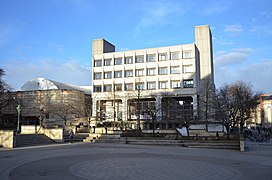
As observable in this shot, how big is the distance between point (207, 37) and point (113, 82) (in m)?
33.0

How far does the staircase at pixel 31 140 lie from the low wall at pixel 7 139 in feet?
5.81

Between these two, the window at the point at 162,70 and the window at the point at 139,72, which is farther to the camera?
the window at the point at 139,72

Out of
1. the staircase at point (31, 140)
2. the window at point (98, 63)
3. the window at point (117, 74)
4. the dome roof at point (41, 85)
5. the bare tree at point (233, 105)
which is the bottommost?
the staircase at point (31, 140)

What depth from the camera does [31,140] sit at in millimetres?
31812

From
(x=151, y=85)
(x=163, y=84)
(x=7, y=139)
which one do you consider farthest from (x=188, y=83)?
(x=7, y=139)

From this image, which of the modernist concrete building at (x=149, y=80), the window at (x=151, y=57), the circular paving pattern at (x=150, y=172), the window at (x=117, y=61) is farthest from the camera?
the window at (x=117, y=61)

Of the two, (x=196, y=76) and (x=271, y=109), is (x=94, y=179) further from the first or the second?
(x=271, y=109)

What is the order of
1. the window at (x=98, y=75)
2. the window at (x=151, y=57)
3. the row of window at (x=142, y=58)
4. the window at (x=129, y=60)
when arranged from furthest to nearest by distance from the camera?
the window at (x=98, y=75), the window at (x=129, y=60), the window at (x=151, y=57), the row of window at (x=142, y=58)

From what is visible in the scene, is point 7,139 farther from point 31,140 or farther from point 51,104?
point 51,104

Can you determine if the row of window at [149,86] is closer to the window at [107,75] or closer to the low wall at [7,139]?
the window at [107,75]

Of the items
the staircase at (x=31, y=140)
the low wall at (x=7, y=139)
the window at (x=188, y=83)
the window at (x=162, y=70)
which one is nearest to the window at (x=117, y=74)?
the window at (x=162, y=70)

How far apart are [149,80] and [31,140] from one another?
1804 inches

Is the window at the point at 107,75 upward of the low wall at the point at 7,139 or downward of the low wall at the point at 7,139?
upward

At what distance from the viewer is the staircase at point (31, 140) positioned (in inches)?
1172
